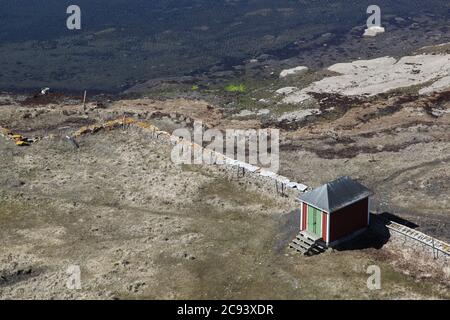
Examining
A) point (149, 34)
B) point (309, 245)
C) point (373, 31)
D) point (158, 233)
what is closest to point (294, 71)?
point (373, 31)

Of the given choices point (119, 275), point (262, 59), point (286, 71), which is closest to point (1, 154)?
point (119, 275)

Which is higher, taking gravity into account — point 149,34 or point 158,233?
Result: point 149,34

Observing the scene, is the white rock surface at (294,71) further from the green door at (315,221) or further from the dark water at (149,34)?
the green door at (315,221)

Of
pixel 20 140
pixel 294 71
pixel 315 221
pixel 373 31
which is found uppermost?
pixel 373 31

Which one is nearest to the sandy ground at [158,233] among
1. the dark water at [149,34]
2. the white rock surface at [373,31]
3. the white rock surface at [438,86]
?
the white rock surface at [438,86]

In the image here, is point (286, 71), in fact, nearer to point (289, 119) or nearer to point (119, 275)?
point (289, 119)

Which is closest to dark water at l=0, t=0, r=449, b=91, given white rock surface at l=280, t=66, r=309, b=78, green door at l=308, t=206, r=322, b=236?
white rock surface at l=280, t=66, r=309, b=78

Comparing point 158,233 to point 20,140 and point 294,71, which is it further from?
point 294,71
